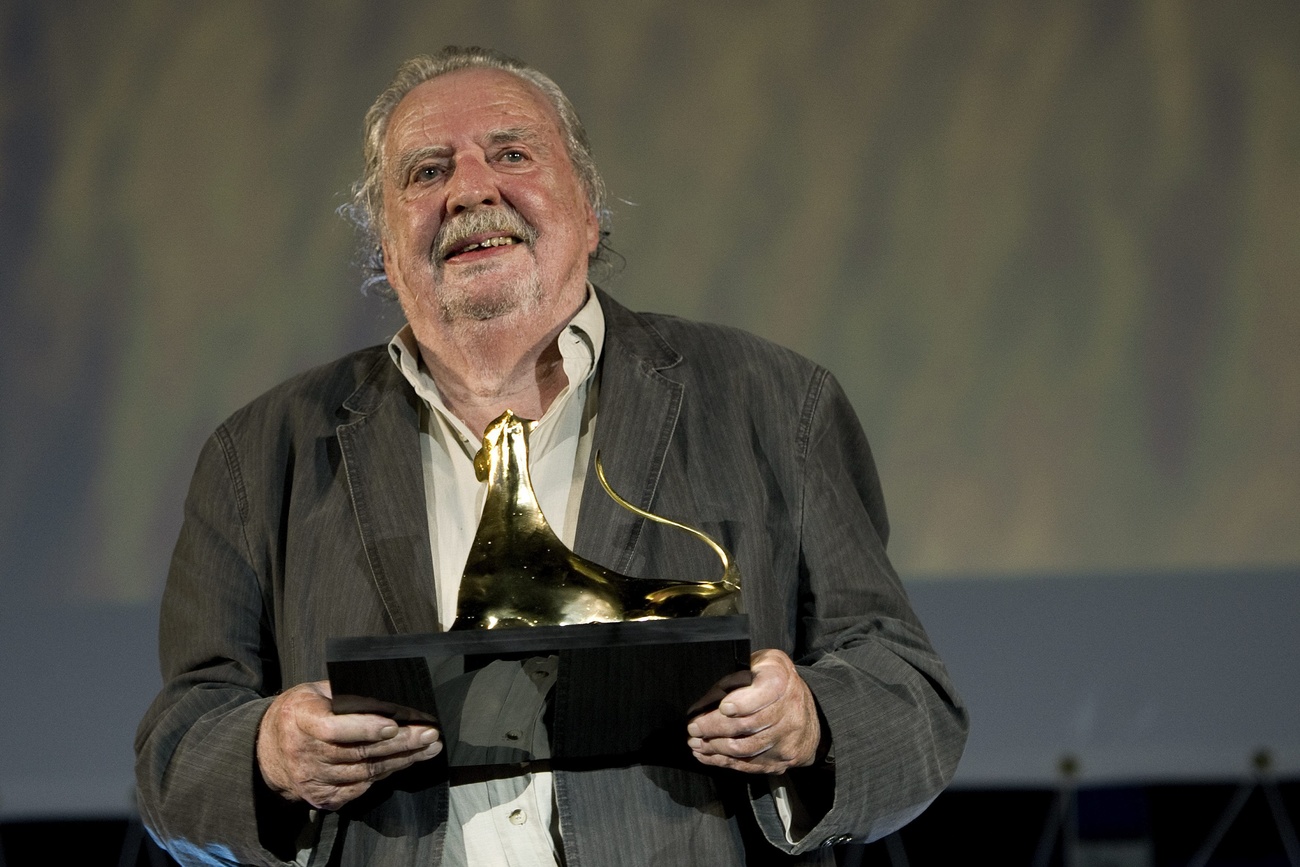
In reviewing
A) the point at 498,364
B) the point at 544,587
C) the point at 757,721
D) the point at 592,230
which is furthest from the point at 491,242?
the point at 757,721

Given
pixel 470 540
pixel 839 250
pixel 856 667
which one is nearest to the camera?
pixel 856 667

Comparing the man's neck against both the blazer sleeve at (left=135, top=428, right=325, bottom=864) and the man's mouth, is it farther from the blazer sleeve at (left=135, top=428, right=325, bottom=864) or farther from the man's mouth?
the blazer sleeve at (left=135, top=428, right=325, bottom=864)

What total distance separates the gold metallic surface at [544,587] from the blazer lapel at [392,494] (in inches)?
9.0

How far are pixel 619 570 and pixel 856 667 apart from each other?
23 cm

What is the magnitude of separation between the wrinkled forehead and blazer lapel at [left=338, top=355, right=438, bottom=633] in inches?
10.4

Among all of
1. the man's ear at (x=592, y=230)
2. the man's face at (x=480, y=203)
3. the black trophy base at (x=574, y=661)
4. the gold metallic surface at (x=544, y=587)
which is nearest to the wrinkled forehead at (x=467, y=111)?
the man's face at (x=480, y=203)

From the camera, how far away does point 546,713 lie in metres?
1.21

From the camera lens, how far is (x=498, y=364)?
62.2 inches

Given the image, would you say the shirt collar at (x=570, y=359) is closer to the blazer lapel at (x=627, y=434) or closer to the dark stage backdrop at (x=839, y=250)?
the blazer lapel at (x=627, y=434)

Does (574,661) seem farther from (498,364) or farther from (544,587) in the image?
(498,364)

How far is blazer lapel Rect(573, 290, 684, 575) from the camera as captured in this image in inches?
54.2

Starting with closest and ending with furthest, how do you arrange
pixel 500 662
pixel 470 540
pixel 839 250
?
1. pixel 500 662
2. pixel 470 540
3. pixel 839 250

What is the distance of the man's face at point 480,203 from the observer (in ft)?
5.09

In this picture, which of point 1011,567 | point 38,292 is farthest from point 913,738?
point 38,292
